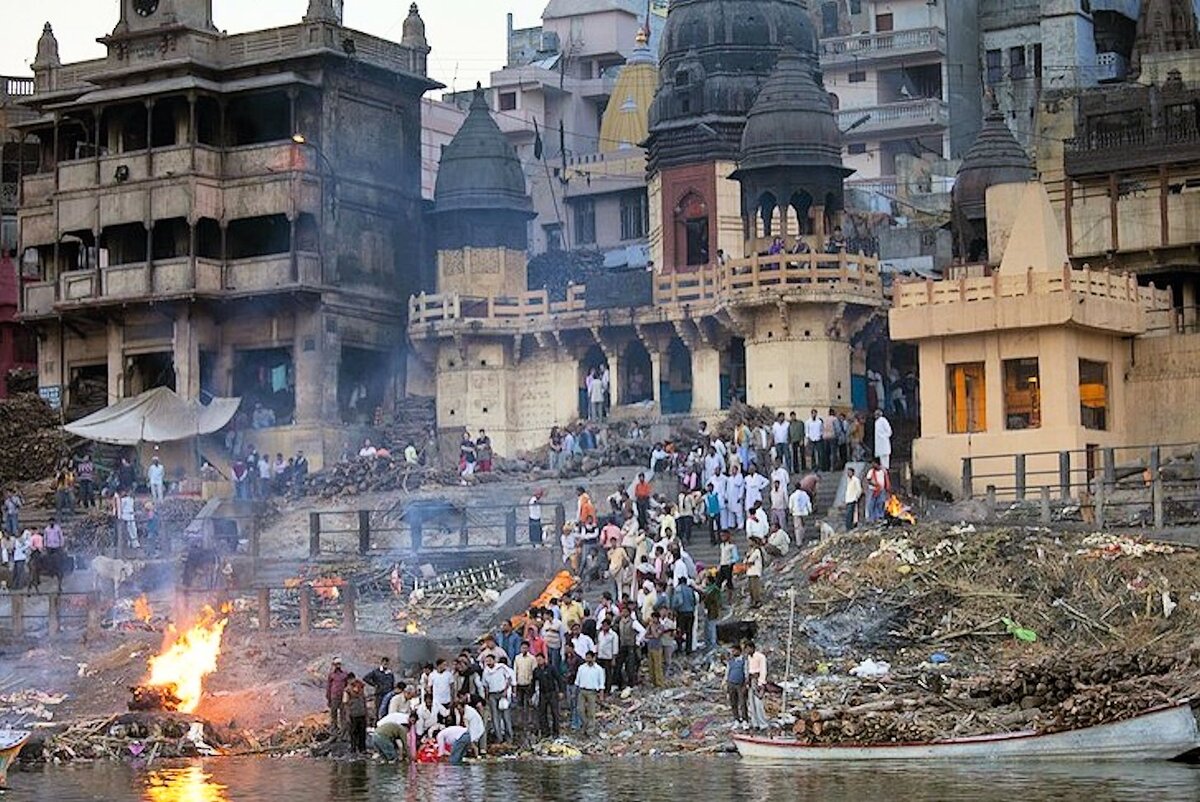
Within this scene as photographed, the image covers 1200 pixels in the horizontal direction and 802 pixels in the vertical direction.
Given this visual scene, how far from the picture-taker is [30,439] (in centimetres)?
5203

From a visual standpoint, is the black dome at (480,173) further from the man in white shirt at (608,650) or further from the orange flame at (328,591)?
the man in white shirt at (608,650)

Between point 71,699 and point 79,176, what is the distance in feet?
72.9

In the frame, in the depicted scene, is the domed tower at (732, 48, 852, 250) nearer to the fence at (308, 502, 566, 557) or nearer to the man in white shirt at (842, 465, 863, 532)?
the fence at (308, 502, 566, 557)

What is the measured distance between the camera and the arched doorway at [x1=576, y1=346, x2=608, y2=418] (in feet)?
162

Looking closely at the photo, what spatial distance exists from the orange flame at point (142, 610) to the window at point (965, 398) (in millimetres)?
12886

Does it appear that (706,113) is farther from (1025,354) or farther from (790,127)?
(1025,354)

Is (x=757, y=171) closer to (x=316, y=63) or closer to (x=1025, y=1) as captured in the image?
(x=316, y=63)

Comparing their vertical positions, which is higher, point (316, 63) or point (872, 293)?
point (316, 63)

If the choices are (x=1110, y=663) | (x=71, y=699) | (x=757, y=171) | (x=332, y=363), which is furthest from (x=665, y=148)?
(x=1110, y=663)

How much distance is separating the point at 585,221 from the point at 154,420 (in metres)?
17.3

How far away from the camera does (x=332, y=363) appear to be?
50.8 metres

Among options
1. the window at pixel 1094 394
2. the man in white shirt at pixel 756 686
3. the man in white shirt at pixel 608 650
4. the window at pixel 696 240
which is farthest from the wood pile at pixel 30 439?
the man in white shirt at pixel 756 686

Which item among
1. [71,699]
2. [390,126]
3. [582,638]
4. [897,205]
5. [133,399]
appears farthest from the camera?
[897,205]

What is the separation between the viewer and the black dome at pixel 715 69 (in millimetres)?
50594
